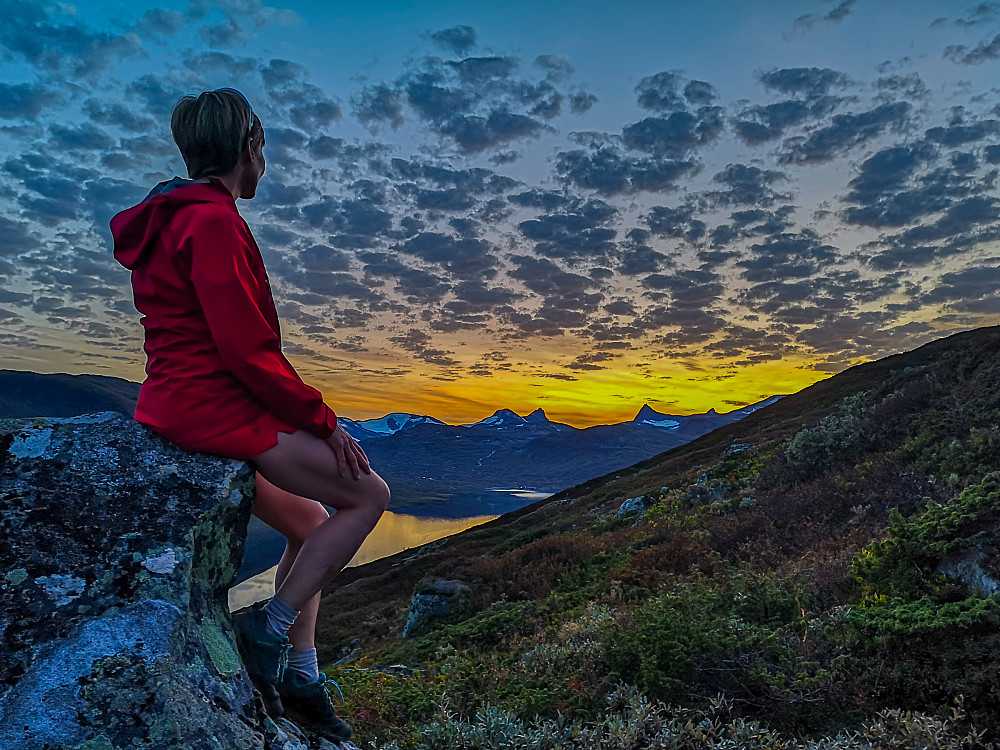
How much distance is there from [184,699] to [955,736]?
421 centimetres

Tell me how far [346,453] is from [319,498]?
0.29 metres

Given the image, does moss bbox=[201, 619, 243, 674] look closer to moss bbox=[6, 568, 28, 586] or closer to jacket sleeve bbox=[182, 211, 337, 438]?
moss bbox=[6, 568, 28, 586]

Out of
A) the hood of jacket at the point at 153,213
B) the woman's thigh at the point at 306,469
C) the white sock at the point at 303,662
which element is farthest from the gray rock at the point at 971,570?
the hood of jacket at the point at 153,213

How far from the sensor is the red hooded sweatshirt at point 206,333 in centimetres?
285

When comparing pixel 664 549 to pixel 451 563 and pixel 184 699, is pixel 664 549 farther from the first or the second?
pixel 451 563

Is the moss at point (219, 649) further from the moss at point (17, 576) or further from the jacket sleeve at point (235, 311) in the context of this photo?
the jacket sleeve at point (235, 311)

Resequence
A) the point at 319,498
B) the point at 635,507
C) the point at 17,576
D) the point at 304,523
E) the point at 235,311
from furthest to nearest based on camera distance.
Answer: the point at 635,507, the point at 304,523, the point at 319,498, the point at 235,311, the point at 17,576

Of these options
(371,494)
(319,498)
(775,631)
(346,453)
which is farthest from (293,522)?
(775,631)

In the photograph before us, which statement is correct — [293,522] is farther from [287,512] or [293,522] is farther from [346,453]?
[346,453]

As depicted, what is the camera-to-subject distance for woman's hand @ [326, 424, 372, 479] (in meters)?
3.13

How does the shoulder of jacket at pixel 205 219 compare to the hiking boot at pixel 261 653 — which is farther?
the hiking boot at pixel 261 653

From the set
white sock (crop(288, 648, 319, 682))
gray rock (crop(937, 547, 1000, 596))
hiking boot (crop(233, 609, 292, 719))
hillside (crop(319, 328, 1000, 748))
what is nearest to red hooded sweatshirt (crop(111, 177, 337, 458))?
hiking boot (crop(233, 609, 292, 719))

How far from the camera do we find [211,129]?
314cm

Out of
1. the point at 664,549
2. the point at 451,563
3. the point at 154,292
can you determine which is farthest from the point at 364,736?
the point at 451,563
